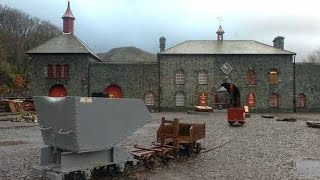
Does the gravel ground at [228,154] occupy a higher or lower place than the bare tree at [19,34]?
lower

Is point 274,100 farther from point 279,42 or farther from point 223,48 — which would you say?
point 279,42

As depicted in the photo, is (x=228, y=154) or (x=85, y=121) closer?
(x=85, y=121)

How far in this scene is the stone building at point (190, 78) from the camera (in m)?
38.2

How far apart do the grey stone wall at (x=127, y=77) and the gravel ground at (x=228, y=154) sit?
60.2 ft

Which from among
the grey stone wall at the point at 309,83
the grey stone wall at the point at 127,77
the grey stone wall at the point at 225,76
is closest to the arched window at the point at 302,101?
the grey stone wall at the point at 309,83

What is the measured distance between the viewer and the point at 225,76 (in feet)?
126

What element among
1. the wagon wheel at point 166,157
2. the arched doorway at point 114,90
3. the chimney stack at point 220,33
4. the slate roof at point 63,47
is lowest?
the wagon wheel at point 166,157

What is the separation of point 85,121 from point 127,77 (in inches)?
1212

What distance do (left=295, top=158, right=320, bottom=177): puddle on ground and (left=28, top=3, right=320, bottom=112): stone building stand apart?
1039 inches

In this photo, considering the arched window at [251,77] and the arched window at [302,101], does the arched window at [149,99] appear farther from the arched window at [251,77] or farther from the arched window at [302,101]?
the arched window at [302,101]

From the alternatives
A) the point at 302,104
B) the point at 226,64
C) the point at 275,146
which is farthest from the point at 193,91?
the point at 275,146

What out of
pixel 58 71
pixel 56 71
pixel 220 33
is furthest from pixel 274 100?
pixel 56 71

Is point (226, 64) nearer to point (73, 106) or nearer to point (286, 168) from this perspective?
point (286, 168)

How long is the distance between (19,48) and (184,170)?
5300 centimetres
